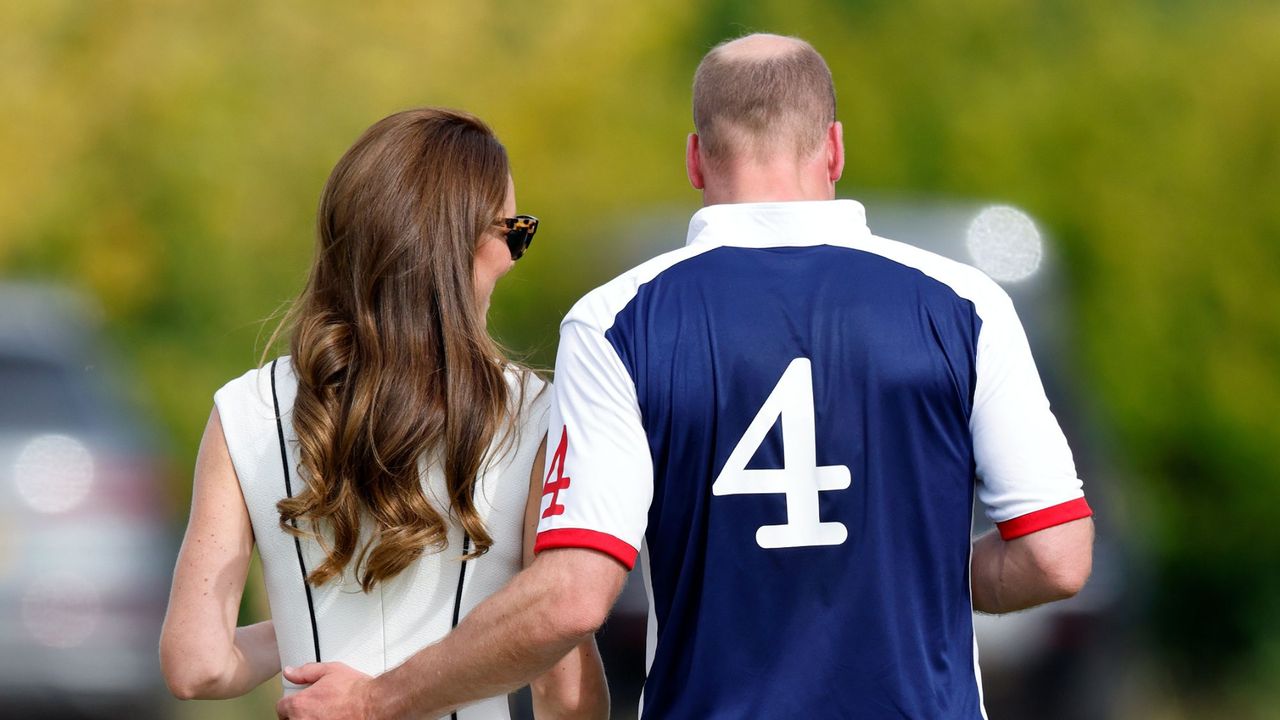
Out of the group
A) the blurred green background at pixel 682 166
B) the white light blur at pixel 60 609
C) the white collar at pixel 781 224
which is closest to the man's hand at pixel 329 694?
the white collar at pixel 781 224

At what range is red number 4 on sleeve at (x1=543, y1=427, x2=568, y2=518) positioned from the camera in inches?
75.5

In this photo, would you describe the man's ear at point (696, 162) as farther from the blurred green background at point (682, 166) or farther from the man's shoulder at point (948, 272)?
the blurred green background at point (682, 166)

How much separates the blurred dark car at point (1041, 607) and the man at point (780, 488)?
2.13 m

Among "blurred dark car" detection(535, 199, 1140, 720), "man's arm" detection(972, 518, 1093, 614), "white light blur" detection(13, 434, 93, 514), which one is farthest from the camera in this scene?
"white light blur" detection(13, 434, 93, 514)

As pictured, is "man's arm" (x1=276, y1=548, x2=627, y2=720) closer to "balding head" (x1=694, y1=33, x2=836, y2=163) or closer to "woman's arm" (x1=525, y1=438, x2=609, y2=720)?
"woman's arm" (x1=525, y1=438, x2=609, y2=720)

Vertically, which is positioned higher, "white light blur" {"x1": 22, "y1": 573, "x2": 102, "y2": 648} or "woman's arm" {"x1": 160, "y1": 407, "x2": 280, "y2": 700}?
"woman's arm" {"x1": 160, "y1": 407, "x2": 280, "y2": 700}

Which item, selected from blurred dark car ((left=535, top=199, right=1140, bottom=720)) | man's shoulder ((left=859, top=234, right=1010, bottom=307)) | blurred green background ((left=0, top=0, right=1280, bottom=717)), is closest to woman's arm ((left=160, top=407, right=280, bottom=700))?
man's shoulder ((left=859, top=234, right=1010, bottom=307))

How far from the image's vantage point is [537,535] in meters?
1.93

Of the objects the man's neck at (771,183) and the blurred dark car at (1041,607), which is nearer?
the man's neck at (771,183)

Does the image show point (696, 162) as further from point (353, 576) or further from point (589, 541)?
point (353, 576)

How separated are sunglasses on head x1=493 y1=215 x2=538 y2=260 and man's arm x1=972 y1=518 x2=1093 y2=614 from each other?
78 cm

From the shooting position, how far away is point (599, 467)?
1.90m

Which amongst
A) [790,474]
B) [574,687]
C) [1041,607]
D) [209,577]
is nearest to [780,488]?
[790,474]

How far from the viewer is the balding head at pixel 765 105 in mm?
2051
